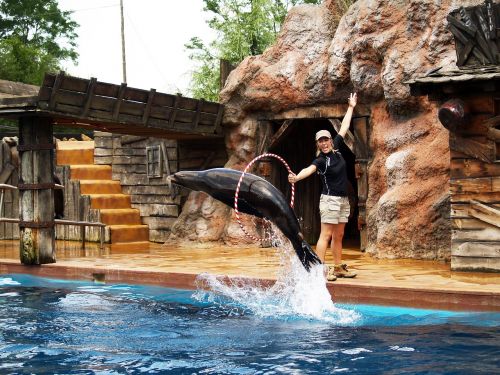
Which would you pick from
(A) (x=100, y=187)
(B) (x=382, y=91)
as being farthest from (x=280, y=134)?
(A) (x=100, y=187)

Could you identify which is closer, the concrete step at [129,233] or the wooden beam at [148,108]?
the wooden beam at [148,108]

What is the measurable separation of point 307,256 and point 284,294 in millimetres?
865

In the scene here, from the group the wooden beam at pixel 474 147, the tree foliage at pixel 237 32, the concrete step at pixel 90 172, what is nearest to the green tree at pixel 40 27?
the tree foliage at pixel 237 32

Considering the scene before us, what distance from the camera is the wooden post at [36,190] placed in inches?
478

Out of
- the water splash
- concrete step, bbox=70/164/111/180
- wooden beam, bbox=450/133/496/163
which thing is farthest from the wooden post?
wooden beam, bbox=450/133/496/163

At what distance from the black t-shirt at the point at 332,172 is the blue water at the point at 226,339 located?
1.45 m

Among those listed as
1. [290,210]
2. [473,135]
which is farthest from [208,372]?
[473,135]

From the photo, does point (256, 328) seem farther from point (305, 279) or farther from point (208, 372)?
point (208, 372)

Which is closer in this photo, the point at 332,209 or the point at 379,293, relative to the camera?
the point at 379,293

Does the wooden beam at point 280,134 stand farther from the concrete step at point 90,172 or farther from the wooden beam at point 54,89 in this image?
the concrete step at point 90,172

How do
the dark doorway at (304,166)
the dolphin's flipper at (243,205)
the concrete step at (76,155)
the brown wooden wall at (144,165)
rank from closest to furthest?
the dolphin's flipper at (243,205) → the dark doorway at (304,166) → the brown wooden wall at (144,165) → the concrete step at (76,155)

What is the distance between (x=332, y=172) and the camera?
9750mm

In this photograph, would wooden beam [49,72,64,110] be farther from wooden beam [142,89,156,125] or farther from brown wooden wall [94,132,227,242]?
brown wooden wall [94,132,227,242]

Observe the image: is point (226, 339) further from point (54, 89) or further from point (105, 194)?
point (105, 194)
